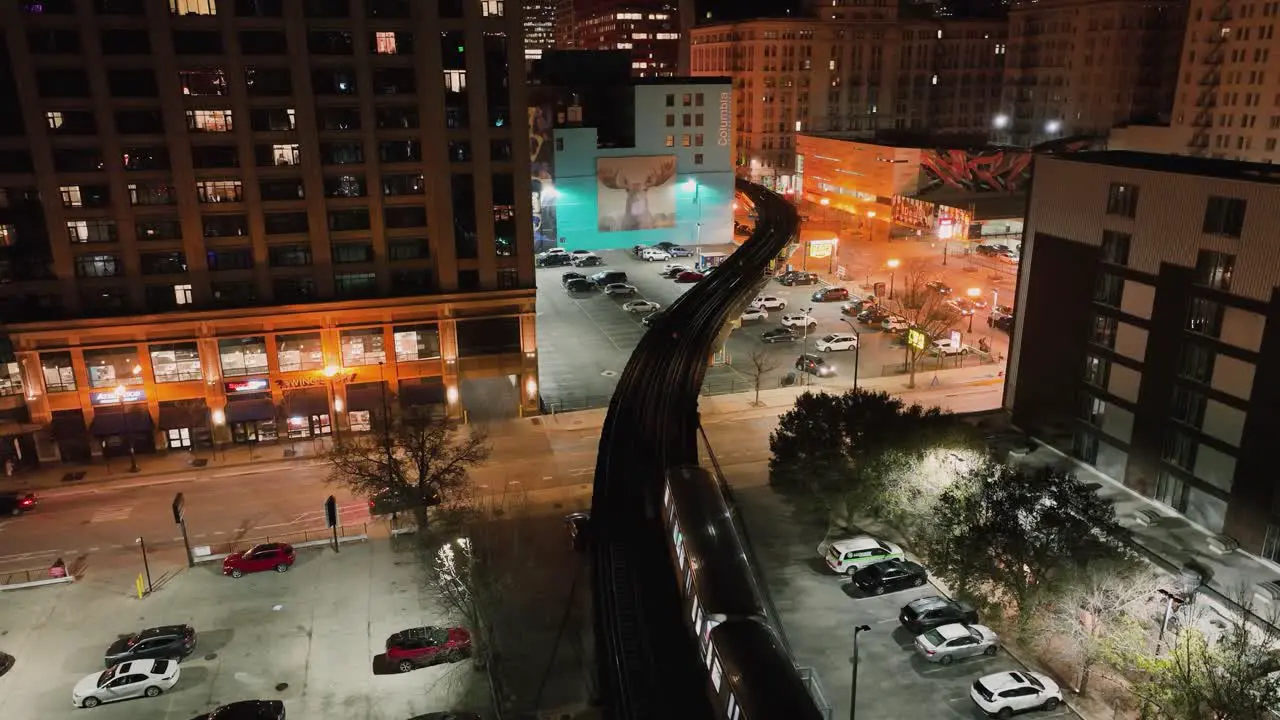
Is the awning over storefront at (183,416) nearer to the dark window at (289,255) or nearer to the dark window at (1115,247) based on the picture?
the dark window at (289,255)

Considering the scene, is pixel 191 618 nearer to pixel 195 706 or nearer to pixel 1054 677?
pixel 195 706

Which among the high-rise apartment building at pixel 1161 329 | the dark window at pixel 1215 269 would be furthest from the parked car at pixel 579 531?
the dark window at pixel 1215 269

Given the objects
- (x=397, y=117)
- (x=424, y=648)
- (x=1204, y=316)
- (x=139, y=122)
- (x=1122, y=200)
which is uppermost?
(x=397, y=117)

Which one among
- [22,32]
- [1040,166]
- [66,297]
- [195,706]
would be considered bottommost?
[195,706]

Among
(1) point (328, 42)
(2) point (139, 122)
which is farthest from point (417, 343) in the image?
(2) point (139, 122)

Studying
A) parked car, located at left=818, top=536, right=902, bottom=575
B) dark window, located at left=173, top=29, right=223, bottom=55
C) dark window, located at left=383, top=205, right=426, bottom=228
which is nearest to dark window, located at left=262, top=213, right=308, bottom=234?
dark window, located at left=383, top=205, right=426, bottom=228

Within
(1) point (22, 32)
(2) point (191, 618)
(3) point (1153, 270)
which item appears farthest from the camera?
(1) point (22, 32)

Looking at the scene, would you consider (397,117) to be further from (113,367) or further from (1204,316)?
(1204,316)

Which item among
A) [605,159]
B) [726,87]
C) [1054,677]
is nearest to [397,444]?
[1054,677]
